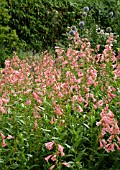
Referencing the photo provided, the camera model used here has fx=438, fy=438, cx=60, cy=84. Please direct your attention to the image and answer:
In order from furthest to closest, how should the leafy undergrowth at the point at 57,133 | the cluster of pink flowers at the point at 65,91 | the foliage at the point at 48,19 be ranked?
the foliage at the point at 48,19
the cluster of pink flowers at the point at 65,91
the leafy undergrowth at the point at 57,133

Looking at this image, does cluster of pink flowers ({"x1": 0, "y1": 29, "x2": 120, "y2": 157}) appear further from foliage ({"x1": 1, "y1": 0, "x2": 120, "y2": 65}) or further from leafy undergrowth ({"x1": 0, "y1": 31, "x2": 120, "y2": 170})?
foliage ({"x1": 1, "y1": 0, "x2": 120, "y2": 65})

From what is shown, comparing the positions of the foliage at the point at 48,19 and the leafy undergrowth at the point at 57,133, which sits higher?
the foliage at the point at 48,19

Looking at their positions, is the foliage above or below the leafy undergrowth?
above

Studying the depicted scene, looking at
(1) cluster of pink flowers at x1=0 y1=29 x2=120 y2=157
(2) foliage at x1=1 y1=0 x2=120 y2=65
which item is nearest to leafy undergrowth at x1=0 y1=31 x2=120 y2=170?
(1) cluster of pink flowers at x1=0 y1=29 x2=120 y2=157

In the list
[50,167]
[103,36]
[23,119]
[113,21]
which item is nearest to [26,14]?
[103,36]

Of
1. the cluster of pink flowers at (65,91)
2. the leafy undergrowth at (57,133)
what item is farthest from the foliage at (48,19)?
the leafy undergrowth at (57,133)

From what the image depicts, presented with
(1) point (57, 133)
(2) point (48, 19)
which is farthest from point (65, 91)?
(2) point (48, 19)

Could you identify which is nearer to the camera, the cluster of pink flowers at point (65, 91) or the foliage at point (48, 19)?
the cluster of pink flowers at point (65, 91)

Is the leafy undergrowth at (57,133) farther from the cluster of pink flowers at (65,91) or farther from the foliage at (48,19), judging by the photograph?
the foliage at (48,19)

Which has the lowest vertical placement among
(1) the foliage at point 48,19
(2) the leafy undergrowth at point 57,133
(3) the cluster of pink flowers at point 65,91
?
(2) the leafy undergrowth at point 57,133

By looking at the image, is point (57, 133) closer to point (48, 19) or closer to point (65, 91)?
point (65, 91)

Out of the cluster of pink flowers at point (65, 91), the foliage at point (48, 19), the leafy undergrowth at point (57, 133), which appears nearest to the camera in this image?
the leafy undergrowth at point (57, 133)

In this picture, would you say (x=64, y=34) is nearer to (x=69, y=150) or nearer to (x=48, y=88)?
(x=48, y=88)

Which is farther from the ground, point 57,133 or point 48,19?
point 48,19
